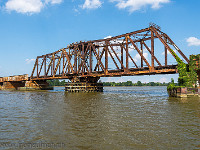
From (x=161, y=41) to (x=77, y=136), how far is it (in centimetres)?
3605

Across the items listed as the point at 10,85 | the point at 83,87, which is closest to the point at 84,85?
the point at 83,87

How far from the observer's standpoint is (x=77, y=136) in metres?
9.56

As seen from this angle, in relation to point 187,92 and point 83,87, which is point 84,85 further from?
point 187,92

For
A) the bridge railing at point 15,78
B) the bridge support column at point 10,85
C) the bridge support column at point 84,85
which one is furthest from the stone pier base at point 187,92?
the bridge support column at point 10,85

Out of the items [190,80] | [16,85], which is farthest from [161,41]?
[16,85]

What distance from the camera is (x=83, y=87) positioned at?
59688mm

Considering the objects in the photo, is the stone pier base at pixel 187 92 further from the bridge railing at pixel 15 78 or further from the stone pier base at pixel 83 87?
the bridge railing at pixel 15 78

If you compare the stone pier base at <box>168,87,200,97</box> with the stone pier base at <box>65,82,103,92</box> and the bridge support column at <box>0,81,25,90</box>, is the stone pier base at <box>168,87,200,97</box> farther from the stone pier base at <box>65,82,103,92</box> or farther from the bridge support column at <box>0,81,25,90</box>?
the bridge support column at <box>0,81,25,90</box>

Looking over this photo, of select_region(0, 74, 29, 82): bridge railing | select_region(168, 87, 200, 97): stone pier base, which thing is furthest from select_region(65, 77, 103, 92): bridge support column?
select_region(0, 74, 29, 82): bridge railing

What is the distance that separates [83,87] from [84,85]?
89cm

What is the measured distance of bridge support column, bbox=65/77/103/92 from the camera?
5967cm

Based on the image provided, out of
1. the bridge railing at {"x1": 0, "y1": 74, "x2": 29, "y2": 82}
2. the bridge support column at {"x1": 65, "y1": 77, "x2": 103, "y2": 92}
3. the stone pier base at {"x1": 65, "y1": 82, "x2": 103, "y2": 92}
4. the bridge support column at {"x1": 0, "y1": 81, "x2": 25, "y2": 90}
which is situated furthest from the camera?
the bridge support column at {"x1": 0, "y1": 81, "x2": 25, "y2": 90}

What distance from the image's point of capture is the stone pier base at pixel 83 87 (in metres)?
59.4

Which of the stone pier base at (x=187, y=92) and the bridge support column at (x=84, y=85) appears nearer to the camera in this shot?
the stone pier base at (x=187, y=92)
